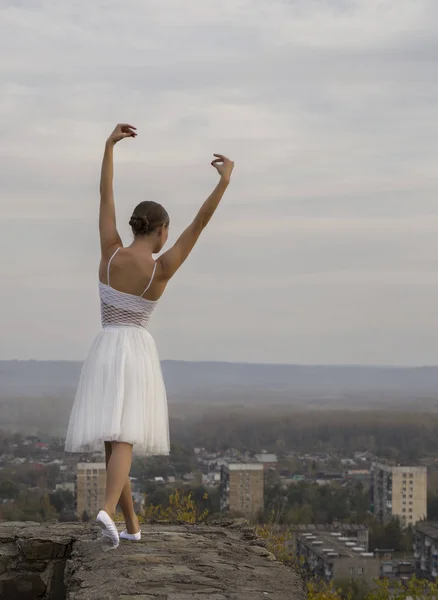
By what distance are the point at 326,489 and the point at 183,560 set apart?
3099 centimetres

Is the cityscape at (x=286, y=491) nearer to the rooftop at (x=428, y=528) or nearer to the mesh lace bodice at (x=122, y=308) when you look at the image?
the rooftop at (x=428, y=528)

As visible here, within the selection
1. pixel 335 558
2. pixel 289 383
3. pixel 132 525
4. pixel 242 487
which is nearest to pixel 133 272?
pixel 132 525

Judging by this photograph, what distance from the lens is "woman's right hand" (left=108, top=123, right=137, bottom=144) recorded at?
521cm

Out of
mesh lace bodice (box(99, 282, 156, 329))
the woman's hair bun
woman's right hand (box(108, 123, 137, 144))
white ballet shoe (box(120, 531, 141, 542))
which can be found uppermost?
woman's right hand (box(108, 123, 137, 144))

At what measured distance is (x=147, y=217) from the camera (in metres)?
4.99

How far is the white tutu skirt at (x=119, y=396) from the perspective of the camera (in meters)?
4.88

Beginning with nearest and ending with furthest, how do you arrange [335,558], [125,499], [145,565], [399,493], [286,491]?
[145,565] → [125,499] → [335,558] → [286,491] → [399,493]

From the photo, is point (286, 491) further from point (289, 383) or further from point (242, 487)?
point (289, 383)

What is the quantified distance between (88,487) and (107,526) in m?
17.9

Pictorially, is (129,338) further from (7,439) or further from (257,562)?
(7,439)

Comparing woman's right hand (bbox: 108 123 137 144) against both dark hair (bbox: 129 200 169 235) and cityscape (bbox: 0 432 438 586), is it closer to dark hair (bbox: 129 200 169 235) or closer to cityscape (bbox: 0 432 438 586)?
dark hair (bbox: 129 200 169 235)

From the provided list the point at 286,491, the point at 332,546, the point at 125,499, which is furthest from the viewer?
→ the point at 286,491

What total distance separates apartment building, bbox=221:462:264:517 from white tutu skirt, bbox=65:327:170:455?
21204 mm

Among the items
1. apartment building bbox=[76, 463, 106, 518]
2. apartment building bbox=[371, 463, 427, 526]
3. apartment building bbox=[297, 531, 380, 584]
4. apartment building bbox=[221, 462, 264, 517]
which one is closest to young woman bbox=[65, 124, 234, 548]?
apartment building bbox=[76, 463, 106, 518]
